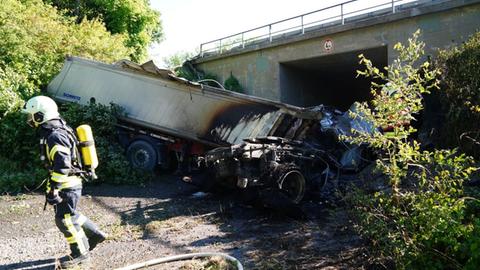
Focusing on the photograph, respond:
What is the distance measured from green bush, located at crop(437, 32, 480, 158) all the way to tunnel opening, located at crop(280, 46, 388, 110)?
21.5ft

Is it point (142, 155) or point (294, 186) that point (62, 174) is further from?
point (142, 155)

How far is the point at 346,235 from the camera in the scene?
5.44 metres

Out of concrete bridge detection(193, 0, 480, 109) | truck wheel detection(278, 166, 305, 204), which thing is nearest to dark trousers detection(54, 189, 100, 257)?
truck wheel detection(278, 166, 305, 204)

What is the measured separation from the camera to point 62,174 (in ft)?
14.5

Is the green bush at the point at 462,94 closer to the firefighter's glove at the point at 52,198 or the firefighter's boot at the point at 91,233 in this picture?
the firefighter's boot at the point at 91,233

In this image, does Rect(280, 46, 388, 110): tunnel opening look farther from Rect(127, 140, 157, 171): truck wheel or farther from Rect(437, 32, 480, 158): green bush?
Rect(127, 140, 157, 171): truck wheel

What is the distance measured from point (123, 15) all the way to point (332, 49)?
11.9 metres

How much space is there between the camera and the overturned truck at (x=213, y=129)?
6.77 metres

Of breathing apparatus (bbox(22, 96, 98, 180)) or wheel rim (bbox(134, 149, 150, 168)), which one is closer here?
breathing apparatus (bbox(22, 96, 98, 180))

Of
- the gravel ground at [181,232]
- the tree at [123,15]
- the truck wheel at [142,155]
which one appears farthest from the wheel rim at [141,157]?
the tree at [123,15]

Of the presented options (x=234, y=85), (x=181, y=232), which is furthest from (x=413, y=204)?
(x=234, y=85)

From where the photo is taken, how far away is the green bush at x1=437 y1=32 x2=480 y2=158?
7918 millimetres

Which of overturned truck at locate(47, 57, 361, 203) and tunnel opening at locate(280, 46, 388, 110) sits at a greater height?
tunnel opening at locate(280, 46, 388, 110)

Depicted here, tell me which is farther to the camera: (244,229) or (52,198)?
(244,229)
